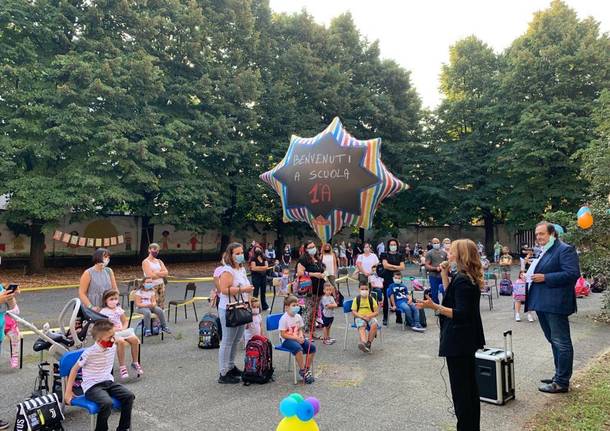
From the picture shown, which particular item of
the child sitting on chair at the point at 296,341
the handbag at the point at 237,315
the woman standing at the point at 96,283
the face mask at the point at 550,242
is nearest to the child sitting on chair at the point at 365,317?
the child sitting on chair at the point at 296,341

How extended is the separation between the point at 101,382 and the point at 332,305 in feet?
16.1

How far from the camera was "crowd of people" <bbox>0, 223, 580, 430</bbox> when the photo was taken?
4.13m

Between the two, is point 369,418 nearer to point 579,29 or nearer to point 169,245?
point 169,245

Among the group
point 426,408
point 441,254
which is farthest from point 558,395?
point 441,254

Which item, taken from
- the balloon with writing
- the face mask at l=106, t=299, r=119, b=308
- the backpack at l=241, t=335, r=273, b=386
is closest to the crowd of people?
the face mask at l=106, t=299, r=119, b=308

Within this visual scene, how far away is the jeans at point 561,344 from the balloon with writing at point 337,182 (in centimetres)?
568

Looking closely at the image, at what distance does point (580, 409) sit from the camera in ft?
16.7

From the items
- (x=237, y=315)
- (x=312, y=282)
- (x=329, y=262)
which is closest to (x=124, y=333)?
(x=237, y=315)

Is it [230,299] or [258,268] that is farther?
[258,268]

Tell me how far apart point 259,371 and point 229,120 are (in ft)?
60.7

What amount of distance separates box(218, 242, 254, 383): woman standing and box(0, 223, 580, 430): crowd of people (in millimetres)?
14

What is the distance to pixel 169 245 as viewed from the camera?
25594 millimetres

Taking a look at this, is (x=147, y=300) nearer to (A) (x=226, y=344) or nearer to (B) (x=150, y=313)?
(B) (x=150, y=313)

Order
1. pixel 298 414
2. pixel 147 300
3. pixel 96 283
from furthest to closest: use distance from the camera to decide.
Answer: pixel 147 300
pixel 96 283
pixel 298 414
